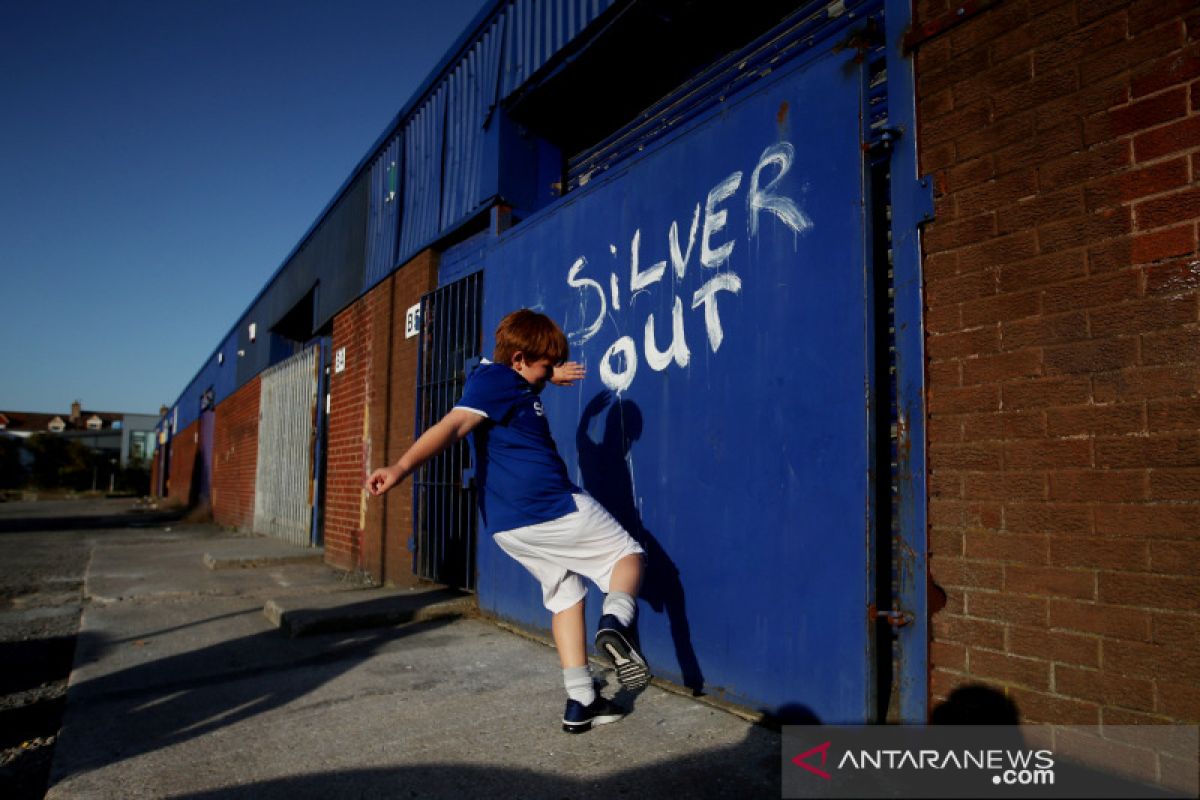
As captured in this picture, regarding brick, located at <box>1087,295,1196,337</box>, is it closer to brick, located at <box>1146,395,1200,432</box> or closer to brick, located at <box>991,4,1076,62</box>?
brick, located at <box>1146,395,1200,432</box>

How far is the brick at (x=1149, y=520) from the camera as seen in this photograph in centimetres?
171

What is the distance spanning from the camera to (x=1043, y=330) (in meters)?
2.00

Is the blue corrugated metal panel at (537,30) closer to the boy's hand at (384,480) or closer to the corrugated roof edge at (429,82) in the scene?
the corrugated roof edge at (429,82)

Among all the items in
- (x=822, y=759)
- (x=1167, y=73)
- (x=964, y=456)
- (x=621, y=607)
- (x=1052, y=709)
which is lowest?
(x=822, y=759)

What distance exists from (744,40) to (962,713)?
130 inches

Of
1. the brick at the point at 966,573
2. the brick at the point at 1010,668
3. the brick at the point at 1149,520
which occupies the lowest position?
the brick at the point at 1010,668

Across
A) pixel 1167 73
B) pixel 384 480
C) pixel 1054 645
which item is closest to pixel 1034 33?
pixel 1167 73

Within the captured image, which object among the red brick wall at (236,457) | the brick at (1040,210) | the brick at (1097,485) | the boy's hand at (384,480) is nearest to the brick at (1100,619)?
the brick at (1097,485)

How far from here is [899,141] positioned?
7.92 feet

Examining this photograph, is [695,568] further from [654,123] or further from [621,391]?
[654,123]

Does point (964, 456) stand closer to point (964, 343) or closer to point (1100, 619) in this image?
point (964, 343)

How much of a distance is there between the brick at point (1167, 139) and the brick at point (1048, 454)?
757mm

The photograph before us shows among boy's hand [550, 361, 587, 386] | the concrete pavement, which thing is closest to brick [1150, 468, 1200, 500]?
the concrete pavement

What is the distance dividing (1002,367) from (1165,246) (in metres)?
0.49
